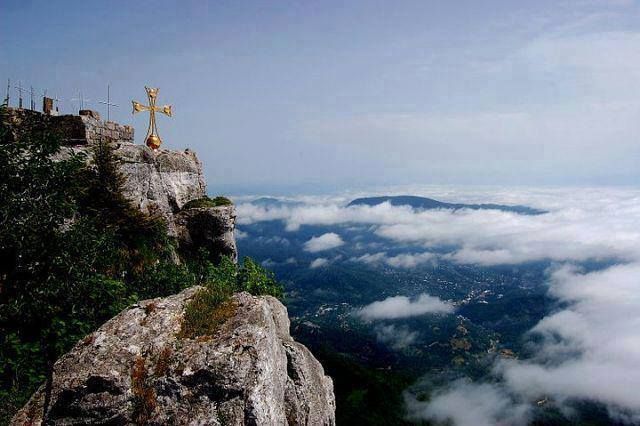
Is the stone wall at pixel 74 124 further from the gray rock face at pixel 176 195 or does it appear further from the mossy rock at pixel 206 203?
the mossy rock at pixel 206 203

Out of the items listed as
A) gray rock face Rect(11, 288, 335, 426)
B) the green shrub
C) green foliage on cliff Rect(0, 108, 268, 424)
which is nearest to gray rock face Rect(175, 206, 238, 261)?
the green shrub

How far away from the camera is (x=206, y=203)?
1588 inches

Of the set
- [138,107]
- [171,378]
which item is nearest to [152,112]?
[138,107]

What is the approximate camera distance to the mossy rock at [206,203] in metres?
39.6

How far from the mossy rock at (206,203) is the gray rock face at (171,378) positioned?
22.9 meters

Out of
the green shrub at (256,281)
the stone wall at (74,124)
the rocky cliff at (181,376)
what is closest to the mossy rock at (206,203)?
the green shrub at (256,281)

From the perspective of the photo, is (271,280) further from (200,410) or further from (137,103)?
(200,410)

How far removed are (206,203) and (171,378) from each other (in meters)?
27.4

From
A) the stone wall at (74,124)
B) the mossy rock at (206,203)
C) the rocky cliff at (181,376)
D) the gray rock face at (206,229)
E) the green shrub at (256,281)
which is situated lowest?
the green shrub at (256,281)

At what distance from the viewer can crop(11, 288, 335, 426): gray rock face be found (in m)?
13.6

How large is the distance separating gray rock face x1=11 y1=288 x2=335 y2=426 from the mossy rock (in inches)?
902

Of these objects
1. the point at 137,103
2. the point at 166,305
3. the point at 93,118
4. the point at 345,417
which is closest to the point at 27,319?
the point at 166,305

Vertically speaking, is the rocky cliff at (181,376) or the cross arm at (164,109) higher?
the cross arm at (164,109)

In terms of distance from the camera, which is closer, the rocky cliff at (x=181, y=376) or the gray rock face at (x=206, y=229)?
the rocky cliff at (x=181, y=376)
